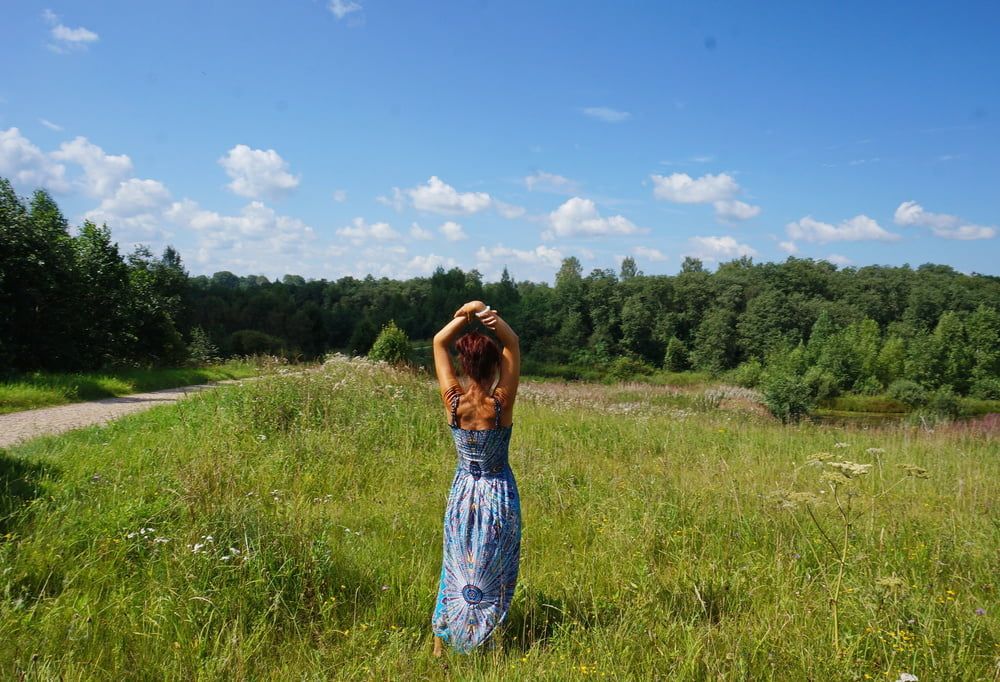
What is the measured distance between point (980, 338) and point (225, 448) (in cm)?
7208

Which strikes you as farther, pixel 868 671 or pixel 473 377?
pixel 473 377

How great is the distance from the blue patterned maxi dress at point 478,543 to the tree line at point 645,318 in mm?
20670

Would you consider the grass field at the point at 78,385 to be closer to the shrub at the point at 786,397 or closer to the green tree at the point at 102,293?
the green tree at the point at 102,293

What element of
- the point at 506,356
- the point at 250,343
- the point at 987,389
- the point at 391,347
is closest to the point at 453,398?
the point at 506,356

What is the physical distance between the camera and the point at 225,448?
6.49 meters

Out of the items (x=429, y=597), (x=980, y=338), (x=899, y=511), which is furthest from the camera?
(x=980, y=338)

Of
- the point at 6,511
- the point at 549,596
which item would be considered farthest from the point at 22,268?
the point at 549,596

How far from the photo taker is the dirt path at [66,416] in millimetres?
8797

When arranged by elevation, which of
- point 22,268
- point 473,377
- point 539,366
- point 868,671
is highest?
point 22,268

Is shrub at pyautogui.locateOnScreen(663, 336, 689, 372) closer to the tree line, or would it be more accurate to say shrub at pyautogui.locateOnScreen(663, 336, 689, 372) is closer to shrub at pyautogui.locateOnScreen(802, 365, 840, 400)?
the tree line

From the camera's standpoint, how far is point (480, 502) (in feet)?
10.8

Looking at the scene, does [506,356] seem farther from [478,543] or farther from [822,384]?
[822,384]

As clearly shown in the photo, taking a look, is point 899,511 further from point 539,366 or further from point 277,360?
point 539,366

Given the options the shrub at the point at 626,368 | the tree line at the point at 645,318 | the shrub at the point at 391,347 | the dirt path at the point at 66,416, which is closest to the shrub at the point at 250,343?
the tree line at the point at 645,318
